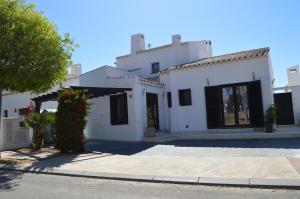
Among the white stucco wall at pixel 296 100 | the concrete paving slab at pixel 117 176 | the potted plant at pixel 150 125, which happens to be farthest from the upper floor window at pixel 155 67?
the concrete paving slab at pixel 117 176

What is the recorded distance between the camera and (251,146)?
13.1m

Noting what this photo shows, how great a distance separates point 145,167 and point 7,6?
7.93 meters

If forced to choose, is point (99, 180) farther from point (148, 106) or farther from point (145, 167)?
point (148, 106)

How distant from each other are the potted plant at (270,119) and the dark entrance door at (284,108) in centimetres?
392

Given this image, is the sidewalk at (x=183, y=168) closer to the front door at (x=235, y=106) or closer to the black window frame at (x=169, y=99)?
the front door at (x=235, y=106)

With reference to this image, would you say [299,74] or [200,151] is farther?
[299,74]

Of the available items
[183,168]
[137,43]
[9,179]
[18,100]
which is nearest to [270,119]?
[183,168]

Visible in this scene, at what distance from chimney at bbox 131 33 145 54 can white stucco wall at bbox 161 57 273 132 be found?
7.96 metres

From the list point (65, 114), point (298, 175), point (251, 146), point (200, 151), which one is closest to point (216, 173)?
point (298, 175)

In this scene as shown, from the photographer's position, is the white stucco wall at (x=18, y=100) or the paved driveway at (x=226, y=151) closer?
the paved driveway at (x=226, y=151)

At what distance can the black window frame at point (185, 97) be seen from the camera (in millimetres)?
19250

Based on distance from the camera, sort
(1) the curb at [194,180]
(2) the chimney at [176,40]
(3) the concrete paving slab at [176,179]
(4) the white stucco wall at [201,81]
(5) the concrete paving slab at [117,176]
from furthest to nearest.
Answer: (2) the chimney at [176,40] → (4) the white stucco wall at [201,81] → (5) the concrete paving slab at [117,176] → (3) the concrete paving slab at [176,179] → (1) the curb at [194,180]

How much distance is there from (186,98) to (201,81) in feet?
4.52

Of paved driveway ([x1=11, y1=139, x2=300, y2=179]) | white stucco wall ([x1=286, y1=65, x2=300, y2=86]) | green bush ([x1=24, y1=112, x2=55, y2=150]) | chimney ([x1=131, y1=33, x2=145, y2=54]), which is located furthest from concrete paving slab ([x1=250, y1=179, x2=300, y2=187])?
white stucco wall ([x1=286, y1=65, x2=300, y2=86])
